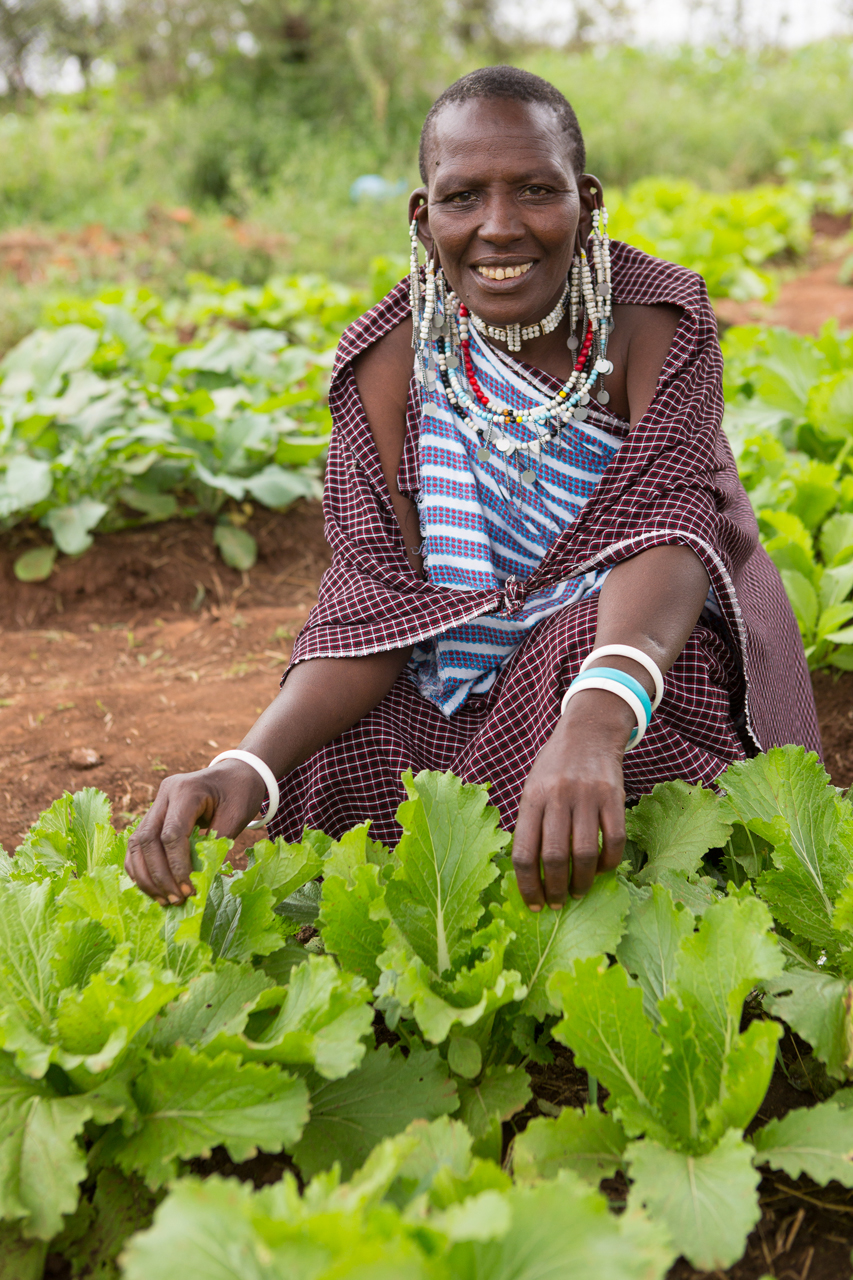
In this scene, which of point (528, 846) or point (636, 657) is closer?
point (528, 846)

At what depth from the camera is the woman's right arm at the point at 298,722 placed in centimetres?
161

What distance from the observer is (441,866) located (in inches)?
62.1

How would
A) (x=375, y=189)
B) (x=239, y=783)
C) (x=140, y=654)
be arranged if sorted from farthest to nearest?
(x=375, y=189), (x=140, y=654), (x=239, y=783)

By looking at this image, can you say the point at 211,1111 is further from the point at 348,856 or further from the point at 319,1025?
the point at 348,856

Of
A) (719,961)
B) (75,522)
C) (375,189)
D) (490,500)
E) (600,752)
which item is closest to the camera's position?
(719,961)

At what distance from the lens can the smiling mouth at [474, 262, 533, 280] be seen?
74.1 inches

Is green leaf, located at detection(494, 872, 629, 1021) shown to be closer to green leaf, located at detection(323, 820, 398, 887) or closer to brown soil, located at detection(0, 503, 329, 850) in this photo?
green leaf, located at detection(323, 820, 398, 887)

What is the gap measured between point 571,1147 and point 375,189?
8.67 m

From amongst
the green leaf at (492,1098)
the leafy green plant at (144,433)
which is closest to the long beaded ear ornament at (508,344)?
the green leaf at (492,1098)

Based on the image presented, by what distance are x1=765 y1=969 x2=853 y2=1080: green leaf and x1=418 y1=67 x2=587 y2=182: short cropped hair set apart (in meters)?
1.29

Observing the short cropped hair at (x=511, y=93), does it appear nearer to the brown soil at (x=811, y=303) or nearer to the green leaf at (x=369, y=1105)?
the green leaf at (x=369, y=1105)

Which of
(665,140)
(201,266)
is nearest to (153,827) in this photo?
(201,266)

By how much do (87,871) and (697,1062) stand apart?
97cm

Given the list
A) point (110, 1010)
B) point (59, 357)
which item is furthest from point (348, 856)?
point (59, 357)
